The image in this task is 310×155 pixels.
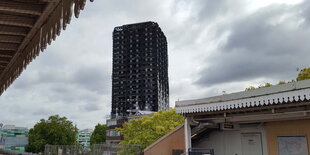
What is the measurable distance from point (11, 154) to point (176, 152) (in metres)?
33.7

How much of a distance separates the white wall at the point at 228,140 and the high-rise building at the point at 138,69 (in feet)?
345

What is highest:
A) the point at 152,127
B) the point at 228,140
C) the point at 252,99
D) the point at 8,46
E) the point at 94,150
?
the point at 8,46

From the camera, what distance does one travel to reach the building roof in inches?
318

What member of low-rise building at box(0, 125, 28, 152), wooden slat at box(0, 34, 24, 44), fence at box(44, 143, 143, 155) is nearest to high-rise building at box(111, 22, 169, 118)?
low-rise building at box(0, 125, 28, 152)

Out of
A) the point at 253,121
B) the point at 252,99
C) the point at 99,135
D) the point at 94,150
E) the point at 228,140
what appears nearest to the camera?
the point at 252,99

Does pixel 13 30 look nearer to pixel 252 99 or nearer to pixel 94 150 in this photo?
pixel 252 99

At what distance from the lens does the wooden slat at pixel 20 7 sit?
8.80 feet

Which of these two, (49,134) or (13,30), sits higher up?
(13,30)

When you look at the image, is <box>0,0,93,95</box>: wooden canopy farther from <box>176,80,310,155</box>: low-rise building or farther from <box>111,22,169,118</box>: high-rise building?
<box>111,22,169,118</box>: high-rise building

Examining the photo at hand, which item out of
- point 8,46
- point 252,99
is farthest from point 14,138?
point 8,46

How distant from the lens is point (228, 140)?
11.3 m

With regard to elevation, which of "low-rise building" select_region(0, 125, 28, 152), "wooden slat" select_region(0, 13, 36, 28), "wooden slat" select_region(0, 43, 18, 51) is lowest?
"low-rise building" select_region(0, 125, 28, 152)

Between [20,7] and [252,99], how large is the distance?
8.01 metres

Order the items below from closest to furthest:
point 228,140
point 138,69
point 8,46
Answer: point 8,46
point 228,140
point 138,69
